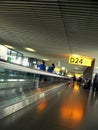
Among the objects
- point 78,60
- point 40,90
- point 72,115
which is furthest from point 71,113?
point 78,60

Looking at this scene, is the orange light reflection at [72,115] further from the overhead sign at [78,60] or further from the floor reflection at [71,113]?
the overhead sign at [78,60]

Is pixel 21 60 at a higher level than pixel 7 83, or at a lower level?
higher

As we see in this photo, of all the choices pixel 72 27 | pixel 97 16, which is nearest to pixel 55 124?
pixel 97 16

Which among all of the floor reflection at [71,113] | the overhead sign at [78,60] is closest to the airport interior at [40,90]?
the floor reflection at [71,113]

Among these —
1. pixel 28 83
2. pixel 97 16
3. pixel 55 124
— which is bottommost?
pixel 55 124

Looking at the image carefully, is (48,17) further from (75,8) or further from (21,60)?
(21,60)

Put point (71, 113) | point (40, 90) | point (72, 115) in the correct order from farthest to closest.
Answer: point (40, 90)
point (71, 113)
point (72, 115)

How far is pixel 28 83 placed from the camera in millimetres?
8148

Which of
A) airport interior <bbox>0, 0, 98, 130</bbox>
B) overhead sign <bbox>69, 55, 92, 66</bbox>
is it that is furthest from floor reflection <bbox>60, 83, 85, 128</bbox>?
overhead sign <bbox>69, 55, 92, 66</bbox>

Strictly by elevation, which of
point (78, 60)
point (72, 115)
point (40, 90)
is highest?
point (78, 60)

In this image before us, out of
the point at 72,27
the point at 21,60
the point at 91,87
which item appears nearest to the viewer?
the point at 72,27

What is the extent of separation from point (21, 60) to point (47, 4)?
81.7 ft

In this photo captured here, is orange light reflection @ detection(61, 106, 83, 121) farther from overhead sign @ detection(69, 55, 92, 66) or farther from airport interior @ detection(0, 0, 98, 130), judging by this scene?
overhead sign @ detection(69, 55, 92, 66)

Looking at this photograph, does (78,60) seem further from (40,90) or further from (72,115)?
(72,115)
